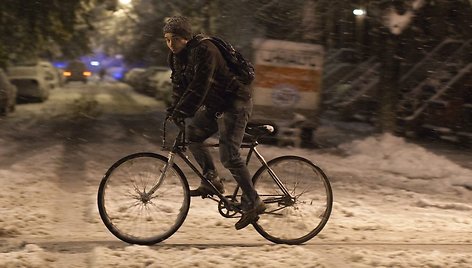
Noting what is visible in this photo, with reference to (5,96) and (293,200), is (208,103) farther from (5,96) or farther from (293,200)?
(5,96)

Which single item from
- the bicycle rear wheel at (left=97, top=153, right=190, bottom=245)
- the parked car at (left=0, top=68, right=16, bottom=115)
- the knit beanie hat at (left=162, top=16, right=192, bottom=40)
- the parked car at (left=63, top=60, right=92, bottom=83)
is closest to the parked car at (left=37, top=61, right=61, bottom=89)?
the parked car at (left=0, top=68, right=16, bottom=115)

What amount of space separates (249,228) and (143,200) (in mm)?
1137

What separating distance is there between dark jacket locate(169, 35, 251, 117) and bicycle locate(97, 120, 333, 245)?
310 mm

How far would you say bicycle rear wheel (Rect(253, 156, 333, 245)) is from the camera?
5246mm

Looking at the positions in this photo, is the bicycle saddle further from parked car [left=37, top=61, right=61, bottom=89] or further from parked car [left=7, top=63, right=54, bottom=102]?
parked car [left=37, top=61, right=61, bottom=89]

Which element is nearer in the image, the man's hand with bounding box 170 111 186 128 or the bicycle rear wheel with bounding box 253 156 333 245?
the man's hand with bounding box 170 111 186 128

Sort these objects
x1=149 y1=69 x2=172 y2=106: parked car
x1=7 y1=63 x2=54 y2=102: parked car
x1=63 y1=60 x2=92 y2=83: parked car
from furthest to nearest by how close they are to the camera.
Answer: x1=63 y1=60 x2=92 y2=83: parked car, x1=149 y1=69 x2=172 y2=106: parked car, x1=7 y1=63 x2=54 y2=102: parked car

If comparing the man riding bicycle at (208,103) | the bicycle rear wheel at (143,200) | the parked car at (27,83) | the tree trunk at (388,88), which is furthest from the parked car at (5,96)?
the man riding bicycle at (208,103)

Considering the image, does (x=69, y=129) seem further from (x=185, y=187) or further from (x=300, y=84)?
(x=185, y=187)

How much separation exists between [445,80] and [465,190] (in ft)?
24.6

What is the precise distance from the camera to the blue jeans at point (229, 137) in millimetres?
4918

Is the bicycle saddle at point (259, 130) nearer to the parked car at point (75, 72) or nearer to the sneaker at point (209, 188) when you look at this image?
the sneaker at point (209, 188)

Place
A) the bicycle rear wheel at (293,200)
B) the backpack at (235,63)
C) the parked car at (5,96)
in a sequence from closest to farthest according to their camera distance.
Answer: the backpack at (235,63) → the bicycle rear wheel at (293,200) → the parked car at (5,96)

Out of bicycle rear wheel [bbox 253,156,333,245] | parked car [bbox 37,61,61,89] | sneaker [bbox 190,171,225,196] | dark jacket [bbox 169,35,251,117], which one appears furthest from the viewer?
parked car [bbox 37,61,61,89]
